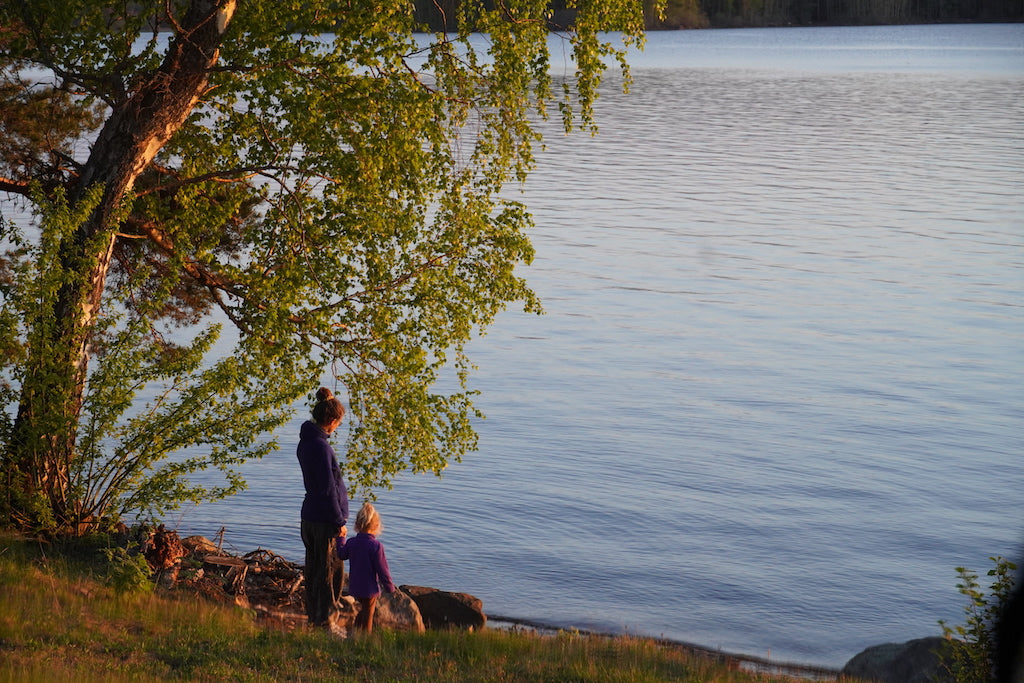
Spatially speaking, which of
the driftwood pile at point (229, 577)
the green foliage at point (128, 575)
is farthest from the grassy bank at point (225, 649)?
the driftwood pile at point (229, 577)

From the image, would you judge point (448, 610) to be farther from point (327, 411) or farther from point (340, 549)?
point (327, 411)

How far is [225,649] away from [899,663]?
258 inches

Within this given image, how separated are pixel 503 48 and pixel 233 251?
13.7ft

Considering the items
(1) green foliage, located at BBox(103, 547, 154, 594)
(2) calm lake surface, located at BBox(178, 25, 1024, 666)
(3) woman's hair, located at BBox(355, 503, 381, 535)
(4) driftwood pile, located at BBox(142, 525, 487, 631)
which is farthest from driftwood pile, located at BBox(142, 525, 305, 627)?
(2) calm lake surface, located at BBox(178, 25, 1024, 666)

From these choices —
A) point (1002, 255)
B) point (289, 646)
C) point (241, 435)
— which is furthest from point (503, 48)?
point (1002, 255)

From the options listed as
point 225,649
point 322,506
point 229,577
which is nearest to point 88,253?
point 322,506

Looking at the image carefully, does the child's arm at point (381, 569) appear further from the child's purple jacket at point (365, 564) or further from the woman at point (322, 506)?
the woman at point (322, 506)

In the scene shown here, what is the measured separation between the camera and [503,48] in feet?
46.4

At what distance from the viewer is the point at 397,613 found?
12.9m

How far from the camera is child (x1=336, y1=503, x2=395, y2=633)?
11.8 m

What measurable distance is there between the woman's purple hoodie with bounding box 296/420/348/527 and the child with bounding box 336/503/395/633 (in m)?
0.25

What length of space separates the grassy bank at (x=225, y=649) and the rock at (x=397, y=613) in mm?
1547

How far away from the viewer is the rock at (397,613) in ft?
41.5

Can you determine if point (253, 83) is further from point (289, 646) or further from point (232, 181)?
point (289, 646)
